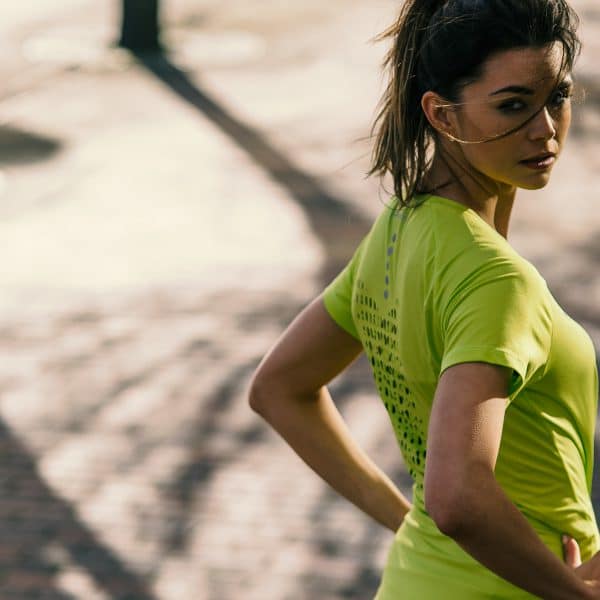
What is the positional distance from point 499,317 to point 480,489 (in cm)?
23

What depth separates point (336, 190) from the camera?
1002 centimetres

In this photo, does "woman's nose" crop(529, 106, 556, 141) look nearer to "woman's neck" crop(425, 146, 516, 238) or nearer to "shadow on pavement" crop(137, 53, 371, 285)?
"woman's neck" crop(425, 146, 516, 238)

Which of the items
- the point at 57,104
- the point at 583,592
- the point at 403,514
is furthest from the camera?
the point at 57,104

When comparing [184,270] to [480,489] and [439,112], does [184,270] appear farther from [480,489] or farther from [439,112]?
[480,489]

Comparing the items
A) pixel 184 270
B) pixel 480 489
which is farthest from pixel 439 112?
pixel 184 270

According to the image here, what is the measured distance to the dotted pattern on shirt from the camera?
2.15 meters

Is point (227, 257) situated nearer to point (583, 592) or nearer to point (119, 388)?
point (119, 388)

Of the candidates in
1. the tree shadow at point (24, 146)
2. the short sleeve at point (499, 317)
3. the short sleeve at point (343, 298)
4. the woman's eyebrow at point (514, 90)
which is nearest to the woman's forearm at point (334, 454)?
the short sleeve at point (343, 298)

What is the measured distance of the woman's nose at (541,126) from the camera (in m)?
1.99

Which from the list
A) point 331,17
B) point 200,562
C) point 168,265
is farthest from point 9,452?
point 331,17

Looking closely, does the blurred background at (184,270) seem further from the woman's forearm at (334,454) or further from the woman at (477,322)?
the woman at (477,322)

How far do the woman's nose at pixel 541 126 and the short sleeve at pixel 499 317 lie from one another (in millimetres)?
204

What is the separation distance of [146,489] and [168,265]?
9.69 feet

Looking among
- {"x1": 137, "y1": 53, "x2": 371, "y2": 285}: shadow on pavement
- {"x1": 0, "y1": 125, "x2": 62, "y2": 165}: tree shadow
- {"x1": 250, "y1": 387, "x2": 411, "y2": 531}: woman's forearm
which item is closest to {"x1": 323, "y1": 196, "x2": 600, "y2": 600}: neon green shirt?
{"x1": 250, "y1": 387, "x2": 411, "y2": 531}: woman's forearm
